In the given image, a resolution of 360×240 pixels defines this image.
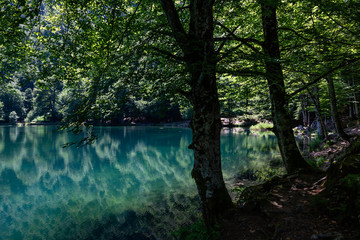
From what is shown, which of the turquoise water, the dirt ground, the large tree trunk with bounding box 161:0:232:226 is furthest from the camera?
the turquoise water

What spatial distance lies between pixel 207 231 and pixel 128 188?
8700 mm

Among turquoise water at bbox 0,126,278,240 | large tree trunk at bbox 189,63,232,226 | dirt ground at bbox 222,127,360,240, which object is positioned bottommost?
turquoise water at bbox 0,126,278,240

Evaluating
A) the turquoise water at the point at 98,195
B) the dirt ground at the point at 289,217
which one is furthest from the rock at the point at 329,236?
the turquoise water at the point at 98,195

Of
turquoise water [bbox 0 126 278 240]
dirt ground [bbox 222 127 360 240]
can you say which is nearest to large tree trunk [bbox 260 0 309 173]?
dirt ground [bbox 222 127 360 240]

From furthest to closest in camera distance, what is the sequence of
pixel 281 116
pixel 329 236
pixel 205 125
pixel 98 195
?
pixel 98 195 < pixel 281 116 < pixel 205 125 < pixel 329 236

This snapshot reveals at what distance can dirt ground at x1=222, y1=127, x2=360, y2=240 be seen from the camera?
3305mm

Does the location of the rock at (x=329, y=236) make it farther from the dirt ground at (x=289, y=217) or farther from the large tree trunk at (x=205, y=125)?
the large tree trunk at (x=205, y=125)

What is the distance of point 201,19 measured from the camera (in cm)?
455

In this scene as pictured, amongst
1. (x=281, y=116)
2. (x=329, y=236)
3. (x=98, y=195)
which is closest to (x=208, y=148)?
(x=329, y=236)

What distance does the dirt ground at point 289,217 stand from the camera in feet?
10.8

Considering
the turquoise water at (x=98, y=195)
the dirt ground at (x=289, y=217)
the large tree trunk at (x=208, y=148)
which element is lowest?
the turquoise water at (x=98, y=195)

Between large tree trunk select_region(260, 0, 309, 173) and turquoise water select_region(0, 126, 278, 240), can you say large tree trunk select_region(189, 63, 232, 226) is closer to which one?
large tree trunk select_region(260, 0, 309, 173)

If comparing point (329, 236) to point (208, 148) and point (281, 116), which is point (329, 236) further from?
point (281, 116)

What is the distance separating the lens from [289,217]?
411cm
